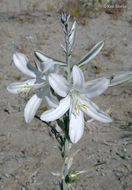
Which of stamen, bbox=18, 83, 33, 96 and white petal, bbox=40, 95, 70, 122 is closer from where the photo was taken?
white petal, bbox=40, 95, 70, 122

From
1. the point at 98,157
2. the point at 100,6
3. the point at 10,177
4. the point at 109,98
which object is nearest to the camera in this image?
the point at 10,177

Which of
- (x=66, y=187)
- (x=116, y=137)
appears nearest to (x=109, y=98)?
(x=116, y=137)

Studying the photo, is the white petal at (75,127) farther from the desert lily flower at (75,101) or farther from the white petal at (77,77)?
the white petal at (77,77)

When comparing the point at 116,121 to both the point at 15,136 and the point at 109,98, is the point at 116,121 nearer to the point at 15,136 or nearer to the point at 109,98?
the point at 109,98

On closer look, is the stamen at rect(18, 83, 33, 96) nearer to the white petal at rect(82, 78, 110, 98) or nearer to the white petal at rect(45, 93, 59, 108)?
the white petal at rect(45, 93, 59, 108)

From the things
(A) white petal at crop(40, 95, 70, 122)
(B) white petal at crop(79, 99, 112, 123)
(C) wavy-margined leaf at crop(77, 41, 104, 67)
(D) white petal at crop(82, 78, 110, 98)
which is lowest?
(B) white petal at crop(79, 99, 112, 123)

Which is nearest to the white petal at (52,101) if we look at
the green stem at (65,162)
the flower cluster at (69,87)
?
the flower cluster at (69,87)

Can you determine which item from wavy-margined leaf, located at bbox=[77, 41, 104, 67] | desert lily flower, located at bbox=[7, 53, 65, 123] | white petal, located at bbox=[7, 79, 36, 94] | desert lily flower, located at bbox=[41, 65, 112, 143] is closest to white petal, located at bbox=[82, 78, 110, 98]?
desert lily flower, located at bbox=[41, 65, 112, 143]

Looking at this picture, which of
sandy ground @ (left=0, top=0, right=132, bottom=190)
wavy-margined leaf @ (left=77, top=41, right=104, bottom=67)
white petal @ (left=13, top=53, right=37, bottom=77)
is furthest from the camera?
sandy ground @ (left=0, top=0, right=132, bottom=190)
